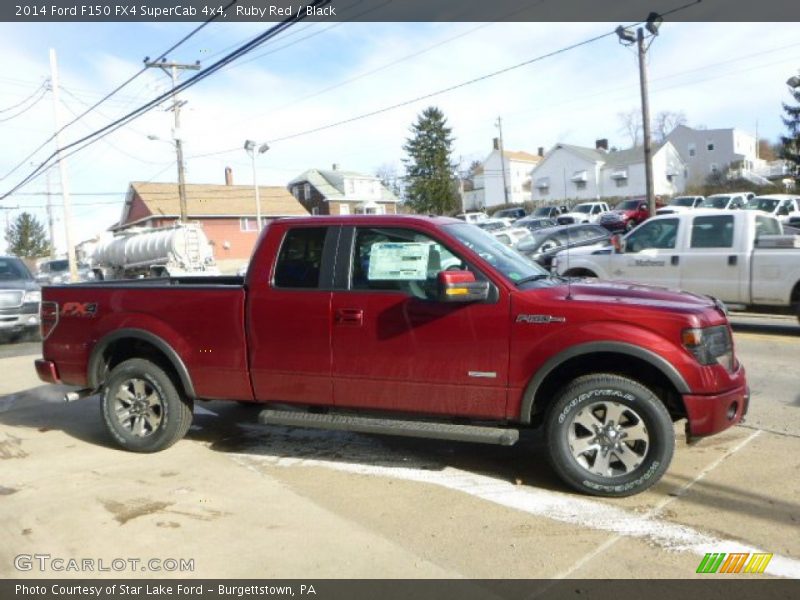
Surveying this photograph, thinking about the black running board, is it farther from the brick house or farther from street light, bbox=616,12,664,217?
the brick house

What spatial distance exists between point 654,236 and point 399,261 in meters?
7.30

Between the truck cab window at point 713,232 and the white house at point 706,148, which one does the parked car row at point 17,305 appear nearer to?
the truck cab window at point 713,232

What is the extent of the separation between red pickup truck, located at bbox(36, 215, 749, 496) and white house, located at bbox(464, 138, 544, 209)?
81.1 metres

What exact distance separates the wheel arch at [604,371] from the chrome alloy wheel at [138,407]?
3.03 m

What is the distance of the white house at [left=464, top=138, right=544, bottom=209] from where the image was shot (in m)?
86.2

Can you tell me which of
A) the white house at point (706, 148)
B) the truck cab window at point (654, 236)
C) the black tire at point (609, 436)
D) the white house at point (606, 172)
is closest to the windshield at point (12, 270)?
the truck cab window at point (654, 236)

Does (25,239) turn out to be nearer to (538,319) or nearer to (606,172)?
(606,172)

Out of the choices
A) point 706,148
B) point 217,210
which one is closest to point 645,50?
point 217,210

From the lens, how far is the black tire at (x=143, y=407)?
5.49 meters

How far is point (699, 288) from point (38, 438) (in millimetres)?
8840

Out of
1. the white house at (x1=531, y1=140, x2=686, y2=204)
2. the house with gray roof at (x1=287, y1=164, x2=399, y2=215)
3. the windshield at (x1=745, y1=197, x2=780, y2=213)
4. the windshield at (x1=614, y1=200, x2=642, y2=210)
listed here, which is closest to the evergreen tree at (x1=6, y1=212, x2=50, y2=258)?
the house with gray roof at (x1=287, y1=164, x2=399, y2=215)

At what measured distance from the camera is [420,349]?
15.1 feet
